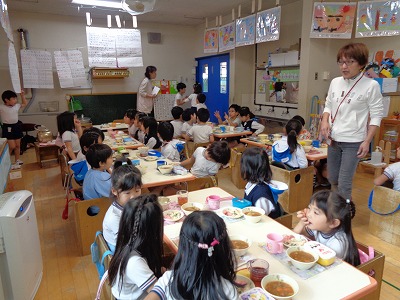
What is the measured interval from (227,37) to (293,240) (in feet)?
20.2

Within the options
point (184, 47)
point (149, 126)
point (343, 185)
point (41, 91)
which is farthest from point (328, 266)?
point (184, 47)

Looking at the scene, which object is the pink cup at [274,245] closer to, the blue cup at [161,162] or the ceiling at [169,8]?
the blue cup at [161,162]

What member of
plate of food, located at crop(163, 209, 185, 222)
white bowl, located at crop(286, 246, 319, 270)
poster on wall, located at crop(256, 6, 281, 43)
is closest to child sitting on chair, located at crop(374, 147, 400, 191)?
white bowl, located at crop(286, 246, 319, 270)

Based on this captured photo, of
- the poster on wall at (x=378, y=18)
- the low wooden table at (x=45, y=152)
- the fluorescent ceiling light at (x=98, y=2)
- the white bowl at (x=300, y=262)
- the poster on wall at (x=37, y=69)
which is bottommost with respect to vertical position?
the low wooden table at (x=45, y=152)

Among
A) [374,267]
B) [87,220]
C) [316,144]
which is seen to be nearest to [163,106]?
[316,144]

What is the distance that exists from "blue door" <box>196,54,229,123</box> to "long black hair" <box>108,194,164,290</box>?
680cm

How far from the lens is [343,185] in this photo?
8.96ft

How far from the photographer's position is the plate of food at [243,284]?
1.25m

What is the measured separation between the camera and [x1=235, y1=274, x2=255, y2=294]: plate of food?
1250 mm

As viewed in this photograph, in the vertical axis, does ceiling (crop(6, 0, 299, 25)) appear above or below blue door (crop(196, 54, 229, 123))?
above

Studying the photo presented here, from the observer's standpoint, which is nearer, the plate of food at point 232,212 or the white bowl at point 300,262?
the white bowl at point 300,262

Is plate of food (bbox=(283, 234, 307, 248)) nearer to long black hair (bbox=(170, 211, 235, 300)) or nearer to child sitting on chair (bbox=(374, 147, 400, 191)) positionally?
long black hair (bbox=(170, 211, 235, 300))

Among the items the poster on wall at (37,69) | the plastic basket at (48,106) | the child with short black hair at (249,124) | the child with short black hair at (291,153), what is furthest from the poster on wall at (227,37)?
the plastic basket at (48,106)

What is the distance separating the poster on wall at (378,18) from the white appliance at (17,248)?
5268 mm
